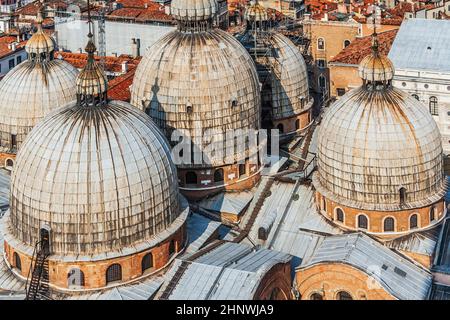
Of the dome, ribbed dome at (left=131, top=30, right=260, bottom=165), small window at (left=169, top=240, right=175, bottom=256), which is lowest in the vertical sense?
small window at (left=169, top=240, right=175, bottom=256)

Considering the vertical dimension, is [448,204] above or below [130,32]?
below

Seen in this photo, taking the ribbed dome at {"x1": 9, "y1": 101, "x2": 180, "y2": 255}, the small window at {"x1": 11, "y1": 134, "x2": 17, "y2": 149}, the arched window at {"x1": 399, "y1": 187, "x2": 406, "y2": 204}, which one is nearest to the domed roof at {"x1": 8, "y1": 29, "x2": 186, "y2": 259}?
the ribbed dome at {"x1": 9, "y1": 101, "x2": 180, "y2": 255}

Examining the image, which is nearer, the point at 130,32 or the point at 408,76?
the point at 408,76

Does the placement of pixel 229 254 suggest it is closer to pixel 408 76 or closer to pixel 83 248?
pixel 83 248

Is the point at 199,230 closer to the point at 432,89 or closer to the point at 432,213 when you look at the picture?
the point at 432,213

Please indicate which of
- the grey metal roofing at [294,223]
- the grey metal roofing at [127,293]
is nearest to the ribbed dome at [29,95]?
the grey metal roofing at [294,223]

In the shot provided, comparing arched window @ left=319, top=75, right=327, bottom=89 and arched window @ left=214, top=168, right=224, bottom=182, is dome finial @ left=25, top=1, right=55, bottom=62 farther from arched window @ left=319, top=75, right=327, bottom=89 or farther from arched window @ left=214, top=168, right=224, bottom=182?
arched window @ left=319, top=75, right=327, bottom=89
